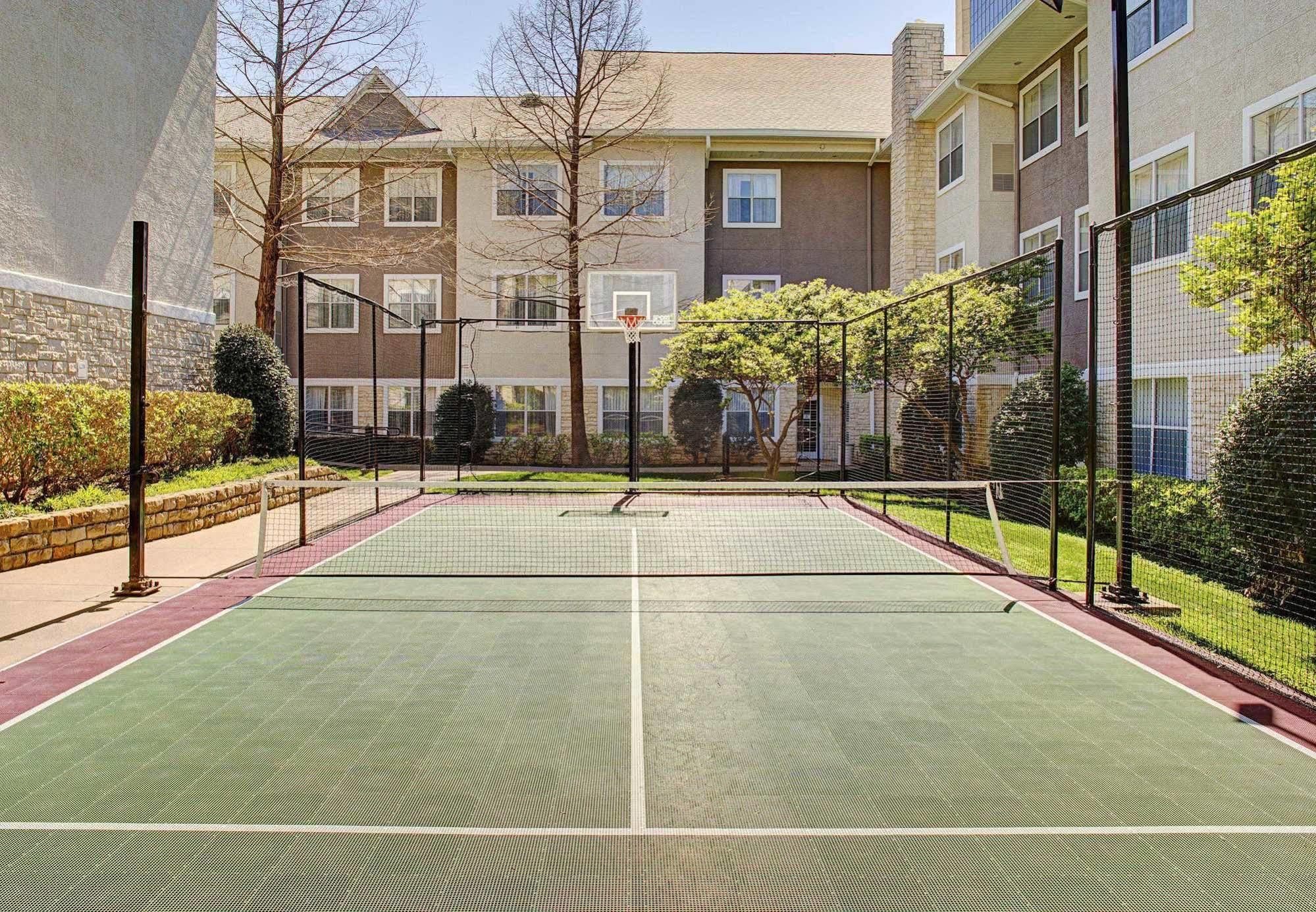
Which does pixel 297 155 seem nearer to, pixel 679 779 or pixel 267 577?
pixel 267 577

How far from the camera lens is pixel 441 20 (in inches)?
925

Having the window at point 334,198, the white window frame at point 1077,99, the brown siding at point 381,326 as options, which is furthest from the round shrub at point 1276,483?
the window at point 334,198

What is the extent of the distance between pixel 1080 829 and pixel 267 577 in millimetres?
7879

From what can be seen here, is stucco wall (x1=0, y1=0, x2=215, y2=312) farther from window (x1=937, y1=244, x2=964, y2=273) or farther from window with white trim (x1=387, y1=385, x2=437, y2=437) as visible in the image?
window (x1=937, y1=244, x2=964, y2=273)

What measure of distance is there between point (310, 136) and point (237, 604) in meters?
17.5

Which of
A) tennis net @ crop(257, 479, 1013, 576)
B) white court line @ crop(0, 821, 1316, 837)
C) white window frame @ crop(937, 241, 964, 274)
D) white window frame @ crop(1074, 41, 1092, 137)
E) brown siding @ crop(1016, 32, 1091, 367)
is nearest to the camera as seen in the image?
white court line @ crop(0, 821, 1316, 837)

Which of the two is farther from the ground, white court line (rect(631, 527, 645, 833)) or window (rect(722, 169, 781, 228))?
window (rect(722, 169, 781, 228))

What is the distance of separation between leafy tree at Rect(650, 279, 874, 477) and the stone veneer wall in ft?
30.1

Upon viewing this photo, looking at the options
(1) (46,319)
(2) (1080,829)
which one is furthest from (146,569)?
(2) (1080,829)

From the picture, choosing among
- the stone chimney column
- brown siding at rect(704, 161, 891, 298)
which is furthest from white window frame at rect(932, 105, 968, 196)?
brown siding at rect(704, 161, 891, 298)

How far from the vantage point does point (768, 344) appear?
20188mm

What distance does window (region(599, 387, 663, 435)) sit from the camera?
2564 cm

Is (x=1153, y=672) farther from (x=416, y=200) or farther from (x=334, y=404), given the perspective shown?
(x=416, y=200)

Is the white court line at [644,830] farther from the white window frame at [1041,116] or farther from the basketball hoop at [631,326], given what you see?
the white window frame at [1041,116]
